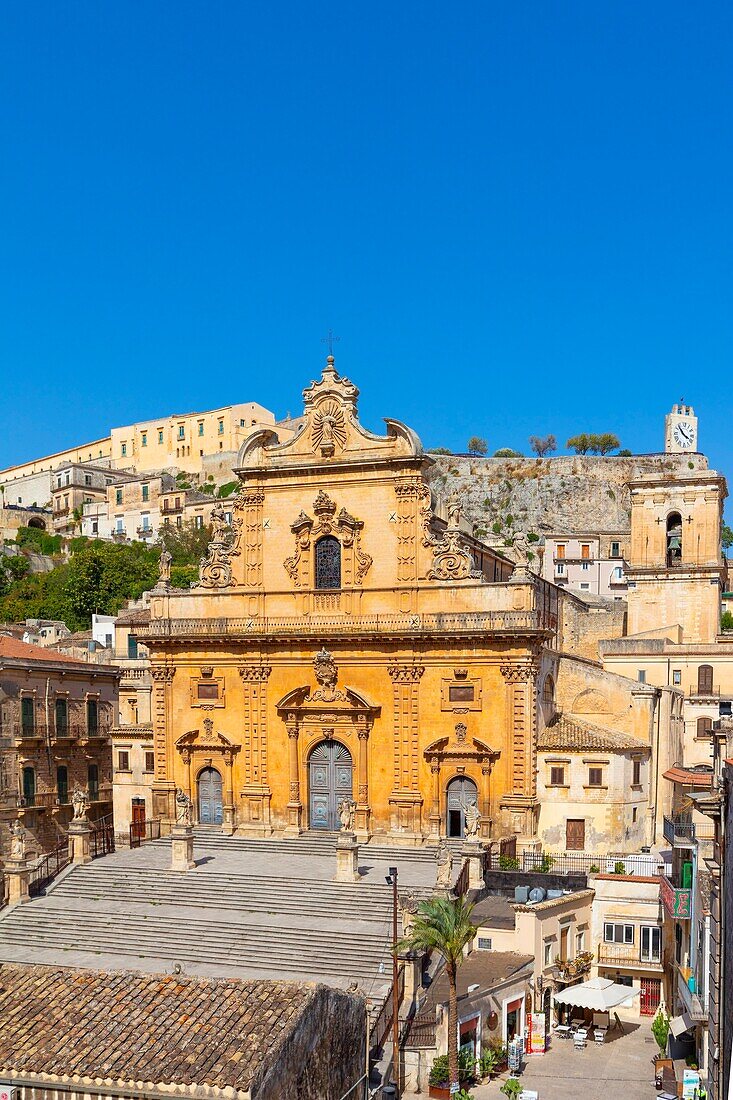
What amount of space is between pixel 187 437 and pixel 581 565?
5677cm

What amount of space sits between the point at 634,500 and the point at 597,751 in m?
18.7

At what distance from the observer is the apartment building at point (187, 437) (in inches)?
4843

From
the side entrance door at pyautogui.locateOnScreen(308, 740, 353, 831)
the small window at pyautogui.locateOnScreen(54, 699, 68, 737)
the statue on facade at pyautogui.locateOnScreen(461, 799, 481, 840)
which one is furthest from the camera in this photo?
Result: the small window at pyautogui.locateOnScreen(54, 699, 68, 737)

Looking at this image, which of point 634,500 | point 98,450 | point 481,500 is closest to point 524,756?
point 634,500

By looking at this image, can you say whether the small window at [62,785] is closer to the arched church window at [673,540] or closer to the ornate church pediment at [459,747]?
the ornate church pediment at [459,747]

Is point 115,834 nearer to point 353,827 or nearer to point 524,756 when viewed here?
point 353,827

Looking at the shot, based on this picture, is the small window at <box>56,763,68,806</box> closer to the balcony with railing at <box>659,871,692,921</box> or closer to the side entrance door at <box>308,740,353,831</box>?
the side entrance door at <box>308,740,353,831</box>

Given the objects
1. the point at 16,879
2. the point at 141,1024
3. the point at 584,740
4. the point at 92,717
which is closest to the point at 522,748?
the point at 584,740

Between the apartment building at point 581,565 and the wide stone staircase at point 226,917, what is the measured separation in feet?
161

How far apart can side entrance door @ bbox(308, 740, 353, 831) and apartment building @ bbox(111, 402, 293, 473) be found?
254 ft

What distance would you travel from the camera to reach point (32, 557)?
4358 inches

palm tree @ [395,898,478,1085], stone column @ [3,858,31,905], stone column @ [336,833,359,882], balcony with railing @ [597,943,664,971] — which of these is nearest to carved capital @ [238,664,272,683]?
stone column @ [336,833,359,882]

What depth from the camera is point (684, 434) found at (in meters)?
64.4

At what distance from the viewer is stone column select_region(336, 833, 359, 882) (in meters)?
34.5
